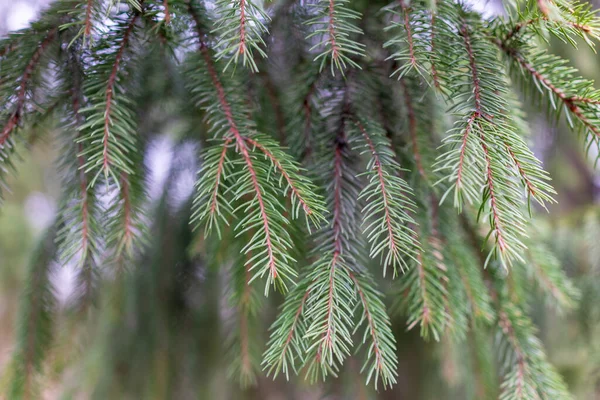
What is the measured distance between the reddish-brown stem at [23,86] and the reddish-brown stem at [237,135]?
19 centimetres

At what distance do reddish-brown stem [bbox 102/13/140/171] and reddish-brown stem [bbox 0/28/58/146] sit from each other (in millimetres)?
103

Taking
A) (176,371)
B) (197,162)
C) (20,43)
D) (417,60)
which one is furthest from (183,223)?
(417,60)

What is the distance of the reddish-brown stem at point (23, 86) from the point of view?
20.0 inches

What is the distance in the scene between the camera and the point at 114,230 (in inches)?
21.5

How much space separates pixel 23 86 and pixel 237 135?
283 mm

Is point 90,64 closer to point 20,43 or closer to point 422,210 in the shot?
point 20,43

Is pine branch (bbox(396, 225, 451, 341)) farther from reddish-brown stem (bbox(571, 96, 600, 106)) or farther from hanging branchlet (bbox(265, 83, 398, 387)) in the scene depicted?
reddish-brown stem (bbox(571, 96, 600, 106))

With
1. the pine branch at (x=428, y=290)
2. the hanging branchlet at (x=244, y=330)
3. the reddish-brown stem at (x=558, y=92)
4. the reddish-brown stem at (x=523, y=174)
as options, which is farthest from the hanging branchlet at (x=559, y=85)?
the hanging branchlet at (x=244, y=330)

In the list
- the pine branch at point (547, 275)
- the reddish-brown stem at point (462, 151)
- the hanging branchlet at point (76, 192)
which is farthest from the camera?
the pine branch at point (547, 275)

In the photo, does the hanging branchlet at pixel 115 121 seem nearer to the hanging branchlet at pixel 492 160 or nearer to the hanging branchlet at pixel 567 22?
the hanging branchlet at pixel 492 160

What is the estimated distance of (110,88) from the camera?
1.66ft

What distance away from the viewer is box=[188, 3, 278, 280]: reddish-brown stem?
442 millimetres

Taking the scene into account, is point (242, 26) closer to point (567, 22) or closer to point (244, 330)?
point (567, 22)

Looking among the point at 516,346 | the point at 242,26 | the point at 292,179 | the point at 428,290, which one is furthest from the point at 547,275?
the point at 242,26
